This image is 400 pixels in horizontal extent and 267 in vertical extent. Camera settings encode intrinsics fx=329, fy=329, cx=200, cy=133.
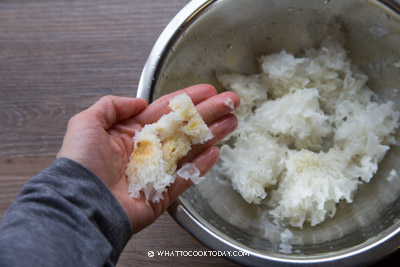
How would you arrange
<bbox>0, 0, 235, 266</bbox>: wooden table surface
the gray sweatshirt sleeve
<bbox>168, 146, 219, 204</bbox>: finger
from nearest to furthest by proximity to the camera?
the gray sweatshirt sleeve
<bbox>168, 146, 219, 204</bbox>: finger
<bbox>0, 0, 235, 266</bbox>: wooden table surface

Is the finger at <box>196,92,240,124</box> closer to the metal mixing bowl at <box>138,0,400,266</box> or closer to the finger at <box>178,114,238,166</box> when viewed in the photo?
the finger at <box>178,114,238,166</box>

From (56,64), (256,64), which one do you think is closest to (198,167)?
(256,64)

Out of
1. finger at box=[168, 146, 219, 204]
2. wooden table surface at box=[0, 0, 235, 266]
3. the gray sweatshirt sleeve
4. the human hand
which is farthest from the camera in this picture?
wooden table surface at box=[0, 0, 235, 266]

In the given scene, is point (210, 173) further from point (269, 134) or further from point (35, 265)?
point (35, 265)

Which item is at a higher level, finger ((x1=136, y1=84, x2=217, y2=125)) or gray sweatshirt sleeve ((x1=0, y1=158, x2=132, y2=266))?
finger ((x1=136, y1=84, x2=217, y2=125))

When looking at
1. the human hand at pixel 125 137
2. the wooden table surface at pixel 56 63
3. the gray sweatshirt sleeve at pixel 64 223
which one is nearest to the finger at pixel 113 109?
the human hand at pixel 125 137

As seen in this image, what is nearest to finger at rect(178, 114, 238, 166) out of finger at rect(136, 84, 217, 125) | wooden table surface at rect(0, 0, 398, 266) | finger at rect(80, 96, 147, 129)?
finger at rect(136, 84, 217, 125)

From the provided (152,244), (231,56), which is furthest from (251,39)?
(152,244)
